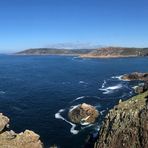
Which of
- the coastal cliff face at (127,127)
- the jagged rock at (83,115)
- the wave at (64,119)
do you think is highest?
the coastal cliff face at (127,127)

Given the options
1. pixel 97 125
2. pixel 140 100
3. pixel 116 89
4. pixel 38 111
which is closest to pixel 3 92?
pixel 38 111

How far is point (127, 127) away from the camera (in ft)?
172

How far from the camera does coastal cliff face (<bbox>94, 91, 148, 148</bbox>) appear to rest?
169 feet

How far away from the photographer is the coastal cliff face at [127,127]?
5141 centimetres

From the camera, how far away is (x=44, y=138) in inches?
2739

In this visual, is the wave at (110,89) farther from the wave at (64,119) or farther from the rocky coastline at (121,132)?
the rocky coastline at (121,132)

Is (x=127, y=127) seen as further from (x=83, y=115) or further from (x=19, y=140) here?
(x=83, y=115)

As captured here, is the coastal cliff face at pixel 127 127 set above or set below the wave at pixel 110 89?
above

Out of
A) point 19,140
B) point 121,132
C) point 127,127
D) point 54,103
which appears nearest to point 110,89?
point 54,103

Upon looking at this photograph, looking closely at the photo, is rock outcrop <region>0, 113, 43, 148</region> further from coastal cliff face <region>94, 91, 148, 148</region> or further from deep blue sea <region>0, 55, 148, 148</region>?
coastal cliff face <region>94, 91, 148, 148</region>

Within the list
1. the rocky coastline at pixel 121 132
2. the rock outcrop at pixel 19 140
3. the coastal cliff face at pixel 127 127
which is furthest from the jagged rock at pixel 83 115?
the coastal cliff face at pixel 127 127

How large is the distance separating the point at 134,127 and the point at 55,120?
112ft

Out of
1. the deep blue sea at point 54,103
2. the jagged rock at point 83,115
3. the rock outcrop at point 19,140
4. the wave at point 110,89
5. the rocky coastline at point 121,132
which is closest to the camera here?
the rocky coastline at point 121,132

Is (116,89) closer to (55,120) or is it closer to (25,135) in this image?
(55,120)
